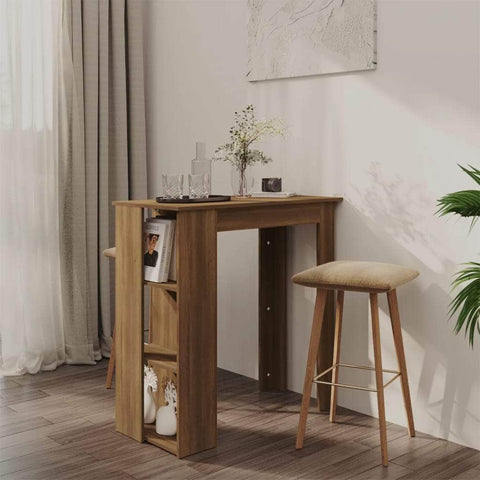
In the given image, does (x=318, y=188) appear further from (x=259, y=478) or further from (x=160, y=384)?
(x=259, y=478)

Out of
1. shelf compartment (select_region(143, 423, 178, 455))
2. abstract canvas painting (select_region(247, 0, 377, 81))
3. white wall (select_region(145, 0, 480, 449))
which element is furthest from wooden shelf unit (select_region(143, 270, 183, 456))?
abstract canvas painting (select_region(247, 0, 377, 81))

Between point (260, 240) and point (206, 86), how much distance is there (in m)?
0.89

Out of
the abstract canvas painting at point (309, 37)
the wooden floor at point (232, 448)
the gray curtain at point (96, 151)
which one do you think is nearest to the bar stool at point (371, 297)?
the wooden floor at point (232, 448)

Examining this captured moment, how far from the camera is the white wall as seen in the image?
2852mm

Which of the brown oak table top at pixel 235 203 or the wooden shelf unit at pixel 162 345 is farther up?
the brown oak table top at pixel 235 203

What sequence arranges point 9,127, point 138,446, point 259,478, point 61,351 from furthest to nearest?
point 61,351, point 9,127, point 138,446, point 259,478

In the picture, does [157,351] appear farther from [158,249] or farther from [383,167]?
[383,167]

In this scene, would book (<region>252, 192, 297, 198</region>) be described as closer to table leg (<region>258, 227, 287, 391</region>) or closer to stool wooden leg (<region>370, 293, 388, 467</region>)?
table leg (<region>258, 227, 287, 391</region>)

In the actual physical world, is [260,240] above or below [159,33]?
below

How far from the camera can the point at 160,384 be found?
2.97 metres

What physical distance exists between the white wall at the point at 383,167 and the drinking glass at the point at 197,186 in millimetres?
618

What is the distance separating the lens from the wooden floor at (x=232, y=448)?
8.64ft

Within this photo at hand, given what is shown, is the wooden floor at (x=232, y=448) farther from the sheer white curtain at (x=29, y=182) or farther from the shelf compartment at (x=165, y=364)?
the sheer white curtain at (x=29, y=182)

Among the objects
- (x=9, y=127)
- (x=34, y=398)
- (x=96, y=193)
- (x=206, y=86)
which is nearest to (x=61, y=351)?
(x=34, y=398)
